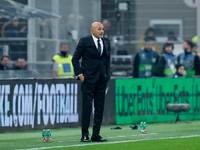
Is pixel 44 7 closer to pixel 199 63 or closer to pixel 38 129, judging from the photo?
pixel 199 63

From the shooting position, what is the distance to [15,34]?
20.6m

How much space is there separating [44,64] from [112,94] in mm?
4310

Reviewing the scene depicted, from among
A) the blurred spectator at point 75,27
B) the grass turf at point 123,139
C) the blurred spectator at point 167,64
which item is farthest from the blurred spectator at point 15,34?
the grass turf at point 123,139

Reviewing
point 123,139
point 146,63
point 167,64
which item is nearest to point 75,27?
point 146,63

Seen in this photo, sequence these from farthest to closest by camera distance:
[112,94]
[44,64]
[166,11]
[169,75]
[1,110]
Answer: [166,11] → [44,64] → [169,75] → [112,94] → [1,110]

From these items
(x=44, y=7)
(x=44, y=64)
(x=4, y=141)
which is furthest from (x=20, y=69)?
(x=4, y=141)

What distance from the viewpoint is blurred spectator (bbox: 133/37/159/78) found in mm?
19922

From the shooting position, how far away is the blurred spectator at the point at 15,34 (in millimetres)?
20453

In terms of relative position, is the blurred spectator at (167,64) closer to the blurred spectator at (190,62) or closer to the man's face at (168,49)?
the man's face at (168,49)

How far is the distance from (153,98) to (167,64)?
1988 millimetres

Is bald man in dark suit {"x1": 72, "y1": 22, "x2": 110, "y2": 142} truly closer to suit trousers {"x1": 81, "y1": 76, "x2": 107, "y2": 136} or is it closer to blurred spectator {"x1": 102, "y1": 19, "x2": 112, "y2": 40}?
suit trousers {"x1": 81, "y1": 76, "x2": 107, "y2": 136}

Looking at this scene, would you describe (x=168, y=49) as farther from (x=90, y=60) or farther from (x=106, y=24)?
(x=90, y=60)

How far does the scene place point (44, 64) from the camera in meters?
21.0

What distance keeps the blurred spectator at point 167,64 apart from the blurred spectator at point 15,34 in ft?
12.9
